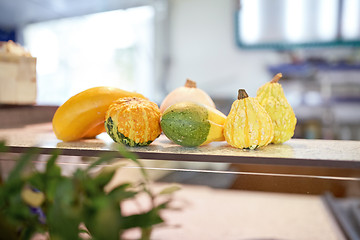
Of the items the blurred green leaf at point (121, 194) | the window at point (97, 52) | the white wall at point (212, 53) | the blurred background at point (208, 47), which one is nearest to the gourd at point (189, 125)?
the blurred green leaf at point (121, 194)

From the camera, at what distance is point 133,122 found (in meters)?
0.59

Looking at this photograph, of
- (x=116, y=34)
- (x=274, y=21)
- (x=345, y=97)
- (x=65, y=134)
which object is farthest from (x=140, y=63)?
(x=65, y=134)

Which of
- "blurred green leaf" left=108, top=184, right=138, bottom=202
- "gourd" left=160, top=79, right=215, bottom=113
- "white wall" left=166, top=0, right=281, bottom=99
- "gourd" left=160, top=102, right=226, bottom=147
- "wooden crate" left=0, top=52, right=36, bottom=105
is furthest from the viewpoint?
"white wall" left=166, top=0, right=281, bottom=99

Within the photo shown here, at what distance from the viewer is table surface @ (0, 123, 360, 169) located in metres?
0.48

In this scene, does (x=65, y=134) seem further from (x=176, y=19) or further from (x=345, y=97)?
(x=176, y=19)

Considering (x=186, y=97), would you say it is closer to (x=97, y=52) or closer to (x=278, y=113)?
(x=278, y=113)

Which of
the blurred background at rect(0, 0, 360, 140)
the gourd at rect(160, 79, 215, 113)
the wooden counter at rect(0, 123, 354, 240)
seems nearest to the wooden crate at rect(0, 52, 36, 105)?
the wooden counter at rect(0, 123, 354, 240)

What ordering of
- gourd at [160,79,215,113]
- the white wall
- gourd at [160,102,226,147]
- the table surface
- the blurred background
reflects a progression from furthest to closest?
the white wall, the blurred background, gourd at [160,79,215,113], gourd at [160,102,226,147], the table surface

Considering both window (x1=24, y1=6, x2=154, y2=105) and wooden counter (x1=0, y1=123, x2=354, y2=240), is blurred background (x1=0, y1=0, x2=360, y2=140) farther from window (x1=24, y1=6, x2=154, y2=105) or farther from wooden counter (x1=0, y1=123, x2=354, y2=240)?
wooden counter (x1=0, y1=123, x2=354, y2=240)

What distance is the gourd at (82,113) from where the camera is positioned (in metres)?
0.67

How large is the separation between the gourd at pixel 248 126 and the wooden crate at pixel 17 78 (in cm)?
72

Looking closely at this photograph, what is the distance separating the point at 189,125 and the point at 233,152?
96 mm

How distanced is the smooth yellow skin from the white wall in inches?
118

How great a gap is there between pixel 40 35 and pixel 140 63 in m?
1.82
